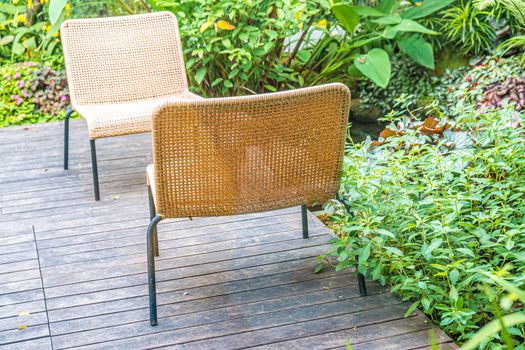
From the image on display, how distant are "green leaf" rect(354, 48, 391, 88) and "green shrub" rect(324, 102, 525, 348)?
184 centimetres

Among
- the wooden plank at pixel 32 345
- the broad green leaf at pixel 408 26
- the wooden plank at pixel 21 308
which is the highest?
the broad green leaf at pixel 408 26

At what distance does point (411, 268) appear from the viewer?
241 cm

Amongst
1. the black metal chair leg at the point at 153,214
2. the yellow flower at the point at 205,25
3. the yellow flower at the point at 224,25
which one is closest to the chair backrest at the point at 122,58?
the yellow flower at the point at 205,25

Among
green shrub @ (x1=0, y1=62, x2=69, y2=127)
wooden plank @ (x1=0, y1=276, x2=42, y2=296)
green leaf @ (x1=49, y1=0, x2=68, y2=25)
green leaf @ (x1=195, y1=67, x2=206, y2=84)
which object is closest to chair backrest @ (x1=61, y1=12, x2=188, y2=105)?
green leaf @ (x1=49, y1=0, x2=68, y2=25)

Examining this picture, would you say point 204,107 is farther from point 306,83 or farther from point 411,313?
point 306,83

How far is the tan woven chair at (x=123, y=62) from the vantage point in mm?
3975

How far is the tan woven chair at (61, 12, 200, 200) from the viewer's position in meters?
3.97

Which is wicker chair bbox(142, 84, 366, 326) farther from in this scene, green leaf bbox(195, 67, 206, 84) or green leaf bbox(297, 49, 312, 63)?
green leaf bbox(297, 49, 312, 63)

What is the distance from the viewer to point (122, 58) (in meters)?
4.08

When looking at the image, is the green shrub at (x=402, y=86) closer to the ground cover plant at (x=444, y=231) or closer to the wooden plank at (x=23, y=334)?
the ground cover plant at (x=444, y=231)

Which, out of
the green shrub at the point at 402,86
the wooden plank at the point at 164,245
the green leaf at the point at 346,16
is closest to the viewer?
the wooden plank at the point at 164,245

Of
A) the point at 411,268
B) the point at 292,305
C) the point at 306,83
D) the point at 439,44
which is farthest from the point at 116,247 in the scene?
the point at 439,44

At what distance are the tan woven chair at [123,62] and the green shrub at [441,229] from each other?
1.58 meters

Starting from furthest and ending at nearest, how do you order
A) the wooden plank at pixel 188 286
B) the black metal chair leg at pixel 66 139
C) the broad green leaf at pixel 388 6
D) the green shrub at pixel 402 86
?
1. the green shrub at pixel 402 86
2. the broad green leaf at pixel 388 6
3. the black metal chair leg at pixel 66 139
4. the wooden plank at pixel 188 286
